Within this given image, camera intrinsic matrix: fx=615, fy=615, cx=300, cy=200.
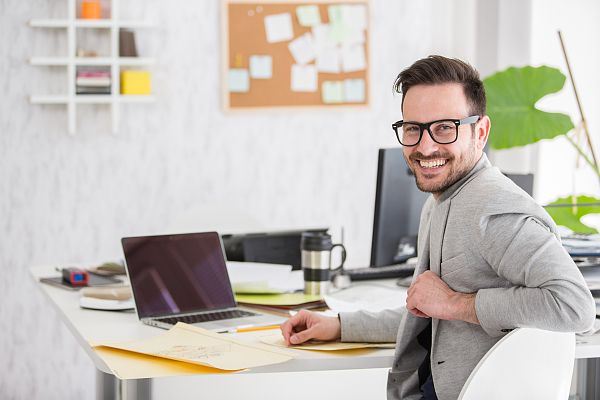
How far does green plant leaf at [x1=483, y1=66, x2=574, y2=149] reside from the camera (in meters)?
2.53

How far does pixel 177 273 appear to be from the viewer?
1.58m

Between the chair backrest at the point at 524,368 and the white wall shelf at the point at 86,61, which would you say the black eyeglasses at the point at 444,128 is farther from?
the white wall shelf at the point at 86,61

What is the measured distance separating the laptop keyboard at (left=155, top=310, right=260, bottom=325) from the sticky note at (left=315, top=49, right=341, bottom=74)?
207 cm

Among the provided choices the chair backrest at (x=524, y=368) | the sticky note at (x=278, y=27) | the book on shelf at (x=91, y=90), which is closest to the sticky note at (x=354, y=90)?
the sticky note at (x=278, y=27)

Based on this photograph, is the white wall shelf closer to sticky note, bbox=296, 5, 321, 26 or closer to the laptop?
sticky note, bbox=296, 5, 321, 26

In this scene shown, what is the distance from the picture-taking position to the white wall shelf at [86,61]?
9.73 ft

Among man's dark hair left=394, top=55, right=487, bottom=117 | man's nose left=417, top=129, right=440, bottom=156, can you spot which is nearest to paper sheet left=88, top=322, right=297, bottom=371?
man's nose left=417, top=129, right=440, bottom=156

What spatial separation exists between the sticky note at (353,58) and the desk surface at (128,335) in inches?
82.0

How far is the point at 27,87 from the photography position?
3059mm

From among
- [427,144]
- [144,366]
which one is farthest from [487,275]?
[144,366]

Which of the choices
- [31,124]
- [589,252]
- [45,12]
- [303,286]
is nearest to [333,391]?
[303,286]

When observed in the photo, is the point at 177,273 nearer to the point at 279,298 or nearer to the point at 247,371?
the point at 279,298

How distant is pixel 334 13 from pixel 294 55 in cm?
31

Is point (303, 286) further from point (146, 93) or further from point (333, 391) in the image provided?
point (146, 93)
